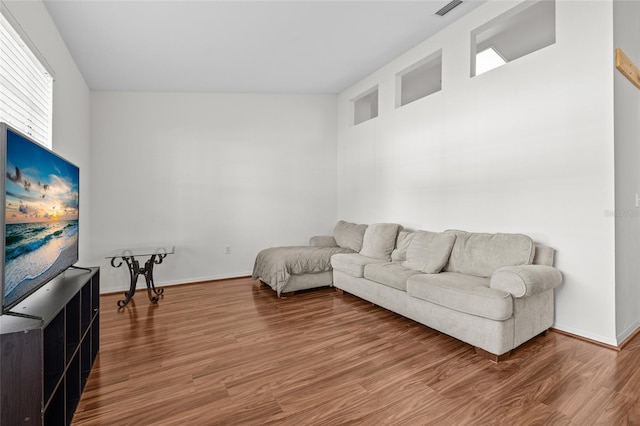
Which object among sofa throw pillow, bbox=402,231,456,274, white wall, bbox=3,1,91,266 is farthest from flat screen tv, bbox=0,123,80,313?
sofa throw pillow, bbox=402,231,456,274

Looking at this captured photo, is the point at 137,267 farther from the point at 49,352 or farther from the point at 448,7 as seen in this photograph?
the point at 448,7

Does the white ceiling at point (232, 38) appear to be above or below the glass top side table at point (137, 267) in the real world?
above

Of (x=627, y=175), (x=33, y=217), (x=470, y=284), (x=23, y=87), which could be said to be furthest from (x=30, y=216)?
(x=627, y=175)

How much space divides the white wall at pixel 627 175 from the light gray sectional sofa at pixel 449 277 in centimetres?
46

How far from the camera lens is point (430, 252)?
3.18 metres

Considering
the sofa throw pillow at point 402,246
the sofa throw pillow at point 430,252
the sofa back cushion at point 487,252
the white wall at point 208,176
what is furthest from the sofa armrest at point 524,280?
the white wall at point 208,176

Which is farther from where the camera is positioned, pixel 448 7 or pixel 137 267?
pixel 137 267

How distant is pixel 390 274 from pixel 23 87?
3275mm

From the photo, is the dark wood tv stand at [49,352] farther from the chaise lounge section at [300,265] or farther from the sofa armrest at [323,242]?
the sofa armrest at [323,242]

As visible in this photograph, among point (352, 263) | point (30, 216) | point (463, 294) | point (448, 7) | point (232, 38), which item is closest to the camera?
point (30, 216)

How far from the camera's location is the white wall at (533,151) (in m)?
→ 2.42

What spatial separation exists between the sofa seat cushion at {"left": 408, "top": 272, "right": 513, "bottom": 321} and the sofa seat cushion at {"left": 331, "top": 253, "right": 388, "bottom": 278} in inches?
30.7

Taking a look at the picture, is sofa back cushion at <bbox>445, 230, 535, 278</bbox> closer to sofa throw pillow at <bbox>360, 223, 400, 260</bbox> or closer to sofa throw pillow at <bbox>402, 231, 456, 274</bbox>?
sofa throw pillow at <bbox>402, 231, 456, 274</bbox>

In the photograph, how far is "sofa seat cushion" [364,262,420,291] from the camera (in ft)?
9.84
